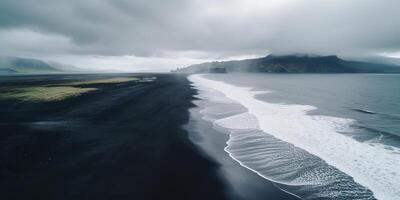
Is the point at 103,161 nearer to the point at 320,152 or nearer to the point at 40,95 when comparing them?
the point at 320,152

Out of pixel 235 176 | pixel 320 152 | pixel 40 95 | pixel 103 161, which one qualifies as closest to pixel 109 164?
pixel 103 161

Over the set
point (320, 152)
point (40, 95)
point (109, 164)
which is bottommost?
point (320, 152)

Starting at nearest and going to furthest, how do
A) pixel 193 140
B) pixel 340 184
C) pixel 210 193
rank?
pixel 210 193, pixel 340 184, pixel 193 140

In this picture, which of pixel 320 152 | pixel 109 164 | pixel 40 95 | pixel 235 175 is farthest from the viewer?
pixel 40 95

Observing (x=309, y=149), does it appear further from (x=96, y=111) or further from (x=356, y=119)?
(x=96, y=111)

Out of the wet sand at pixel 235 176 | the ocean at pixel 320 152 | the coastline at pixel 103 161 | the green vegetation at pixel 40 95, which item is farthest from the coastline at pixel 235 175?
the green vegetation at pixel 40 95

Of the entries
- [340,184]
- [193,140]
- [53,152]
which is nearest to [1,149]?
[53,152]

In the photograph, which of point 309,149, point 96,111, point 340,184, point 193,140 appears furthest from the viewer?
point 96,111

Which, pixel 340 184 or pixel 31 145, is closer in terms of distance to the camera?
pixel 340 184

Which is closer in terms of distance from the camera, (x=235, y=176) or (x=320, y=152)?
(x=235, y=176)

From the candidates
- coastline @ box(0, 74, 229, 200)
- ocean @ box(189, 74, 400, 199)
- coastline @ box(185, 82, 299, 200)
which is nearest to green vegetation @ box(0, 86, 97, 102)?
coastline @ box(0, 74, 229, 200)

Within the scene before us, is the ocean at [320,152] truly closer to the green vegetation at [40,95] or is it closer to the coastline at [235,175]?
the coastline at [235,175]
